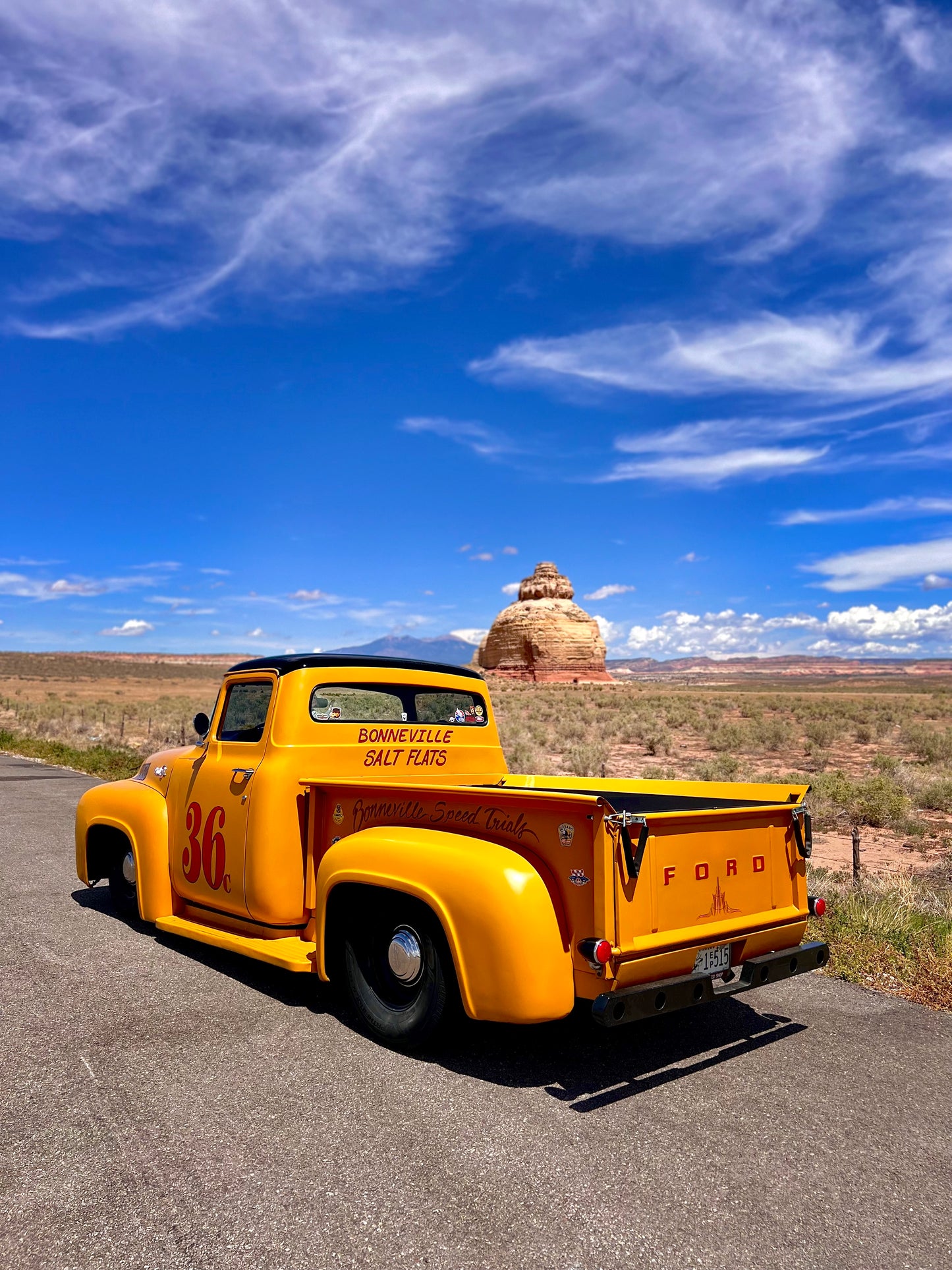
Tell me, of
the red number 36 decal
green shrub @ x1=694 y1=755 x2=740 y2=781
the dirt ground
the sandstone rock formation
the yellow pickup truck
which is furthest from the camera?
the sandstone rock formation

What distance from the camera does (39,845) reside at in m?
10.0

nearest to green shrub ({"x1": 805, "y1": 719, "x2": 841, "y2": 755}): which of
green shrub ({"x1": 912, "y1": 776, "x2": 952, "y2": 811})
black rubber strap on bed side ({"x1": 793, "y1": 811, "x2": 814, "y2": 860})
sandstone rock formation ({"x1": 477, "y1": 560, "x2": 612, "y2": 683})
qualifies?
green shrub ({"x1": 912, "y1": 776, "x2": 952, "y2": 811})

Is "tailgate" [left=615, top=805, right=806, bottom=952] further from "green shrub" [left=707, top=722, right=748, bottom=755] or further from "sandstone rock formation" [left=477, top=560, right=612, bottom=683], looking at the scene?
"sandstone rock formation" [left=477, top=560, right=612, bottom=683]

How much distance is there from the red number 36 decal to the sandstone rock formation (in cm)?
7719

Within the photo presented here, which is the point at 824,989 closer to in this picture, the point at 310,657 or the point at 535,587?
the point at 310,657

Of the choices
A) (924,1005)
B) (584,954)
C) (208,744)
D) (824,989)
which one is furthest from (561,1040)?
(208,744)

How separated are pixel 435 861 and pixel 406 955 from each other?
2.21 feet

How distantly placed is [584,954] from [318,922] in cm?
168

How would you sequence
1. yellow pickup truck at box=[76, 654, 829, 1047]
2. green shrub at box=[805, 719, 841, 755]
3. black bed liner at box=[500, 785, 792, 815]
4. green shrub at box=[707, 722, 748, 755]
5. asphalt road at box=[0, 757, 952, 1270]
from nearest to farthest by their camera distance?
asphalt road at box=[0, 757, 952, 1270]
yellow pickup truck at box=[76, 654, 829, 1047]
black bed liner at box=[500, 785, 792, 815]
green shrub at box=[707, 722, 748, 755]
green shrub at box=[805, 719, 841, 755]

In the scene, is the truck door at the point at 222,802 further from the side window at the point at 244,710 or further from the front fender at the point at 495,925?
the front fender at the point at 495,925

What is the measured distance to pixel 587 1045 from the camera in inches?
184

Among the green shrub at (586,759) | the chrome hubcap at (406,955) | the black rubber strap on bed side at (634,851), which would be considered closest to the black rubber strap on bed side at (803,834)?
the black rubber strap on bed side at (634,851)

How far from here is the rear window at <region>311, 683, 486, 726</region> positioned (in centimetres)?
582

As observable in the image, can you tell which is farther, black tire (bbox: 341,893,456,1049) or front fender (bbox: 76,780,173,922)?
front fender (bbox: 76,780,173,922)
